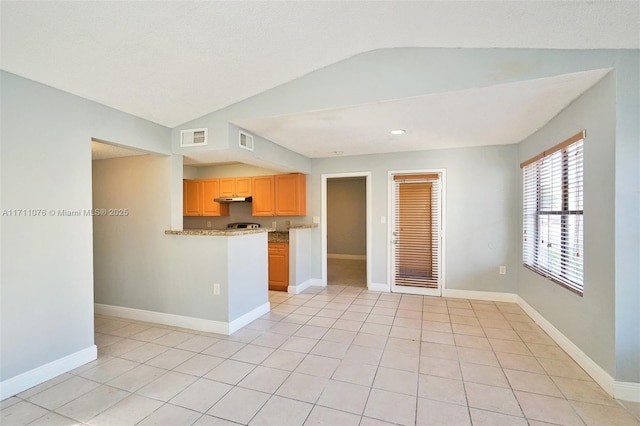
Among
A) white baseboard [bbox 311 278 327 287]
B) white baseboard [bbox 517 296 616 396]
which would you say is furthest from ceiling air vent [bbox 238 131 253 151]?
white baseboard [bbox 517 296 616 396]

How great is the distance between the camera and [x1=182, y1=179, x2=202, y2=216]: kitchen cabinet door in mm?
5742

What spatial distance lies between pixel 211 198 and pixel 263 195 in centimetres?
111

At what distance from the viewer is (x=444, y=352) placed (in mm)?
2770

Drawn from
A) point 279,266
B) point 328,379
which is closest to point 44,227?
point 328,379

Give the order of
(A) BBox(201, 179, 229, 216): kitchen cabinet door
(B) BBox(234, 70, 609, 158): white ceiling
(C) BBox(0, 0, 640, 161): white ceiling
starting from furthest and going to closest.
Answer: (A) BBox(201, 179, 229, 216): kitchen cabinet door, (B) BBox(234, 70, 609, 158): white ceiling, (C) BBox(0, 0, 640, 161): white ceiling

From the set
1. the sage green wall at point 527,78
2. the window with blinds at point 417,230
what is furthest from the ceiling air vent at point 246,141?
the window with blinds at point 417,230

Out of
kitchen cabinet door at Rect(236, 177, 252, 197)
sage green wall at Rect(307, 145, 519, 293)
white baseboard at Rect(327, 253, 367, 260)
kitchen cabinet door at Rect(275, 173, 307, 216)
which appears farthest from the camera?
white baseboard at Rect(327, 253, 367, 260)

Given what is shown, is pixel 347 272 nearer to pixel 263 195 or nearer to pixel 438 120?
pixel 263 195

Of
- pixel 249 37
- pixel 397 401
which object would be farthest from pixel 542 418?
pixel 249 37

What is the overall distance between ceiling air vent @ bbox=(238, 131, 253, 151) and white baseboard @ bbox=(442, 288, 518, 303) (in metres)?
3.61

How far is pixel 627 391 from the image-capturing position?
6.72 feet

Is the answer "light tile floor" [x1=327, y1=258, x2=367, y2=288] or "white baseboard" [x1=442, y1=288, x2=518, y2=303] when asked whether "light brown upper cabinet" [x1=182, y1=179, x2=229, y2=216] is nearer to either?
"light tile floor" [x1=327, y1=258, x2=367, y2=288]

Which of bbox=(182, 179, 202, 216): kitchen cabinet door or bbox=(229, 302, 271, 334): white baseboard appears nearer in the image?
bbox=(229, 302, 271, 334): white baseboard

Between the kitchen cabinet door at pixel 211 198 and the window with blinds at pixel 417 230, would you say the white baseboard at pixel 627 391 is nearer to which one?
the window with blinds at pixel 417 230
